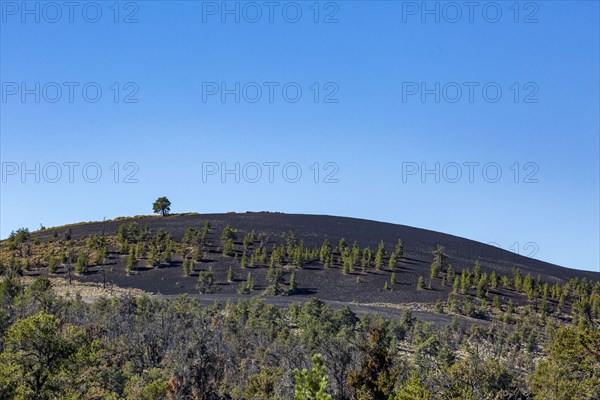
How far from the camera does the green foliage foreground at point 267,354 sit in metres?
31.7

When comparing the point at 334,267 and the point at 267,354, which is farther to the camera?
the point at 334,267

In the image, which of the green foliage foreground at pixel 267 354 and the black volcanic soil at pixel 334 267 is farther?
the black volcanic soil at pixel 334 267

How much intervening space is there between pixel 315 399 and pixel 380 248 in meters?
118

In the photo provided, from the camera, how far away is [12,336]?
3169 cm

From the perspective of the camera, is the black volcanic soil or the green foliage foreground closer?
the green foliage foreground

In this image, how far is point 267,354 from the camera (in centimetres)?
6116

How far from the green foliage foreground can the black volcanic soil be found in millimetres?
18211

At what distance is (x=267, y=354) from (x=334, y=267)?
6349 cm

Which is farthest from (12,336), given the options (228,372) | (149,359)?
(149,359)

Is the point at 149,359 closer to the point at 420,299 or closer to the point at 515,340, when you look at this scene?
the point at 515,340

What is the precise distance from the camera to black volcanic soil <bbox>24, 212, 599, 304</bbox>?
108188 mm

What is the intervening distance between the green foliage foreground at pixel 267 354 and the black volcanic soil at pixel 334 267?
18211 millimetres

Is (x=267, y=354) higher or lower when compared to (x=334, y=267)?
lower

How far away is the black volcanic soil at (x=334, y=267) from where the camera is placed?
108m
